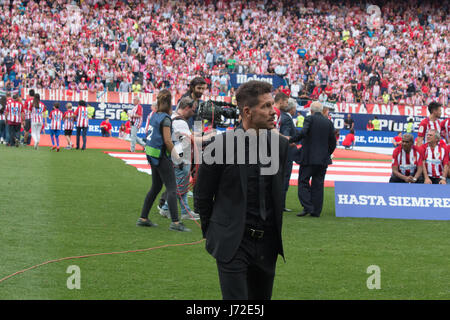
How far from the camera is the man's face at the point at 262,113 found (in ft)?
12.4

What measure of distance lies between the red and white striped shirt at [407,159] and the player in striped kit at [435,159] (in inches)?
5.4

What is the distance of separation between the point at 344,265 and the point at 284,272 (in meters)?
0.76

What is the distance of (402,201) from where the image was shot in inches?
396

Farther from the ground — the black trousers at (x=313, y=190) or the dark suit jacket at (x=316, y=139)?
the dark suit jacket at (x=316, y=139)

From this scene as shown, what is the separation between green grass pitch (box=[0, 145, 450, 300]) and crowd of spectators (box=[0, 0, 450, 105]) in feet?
72.4

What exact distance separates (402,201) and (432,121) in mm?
2147

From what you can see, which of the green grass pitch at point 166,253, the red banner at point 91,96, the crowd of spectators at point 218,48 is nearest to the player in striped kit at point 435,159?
the green grass pitch at point 166,253

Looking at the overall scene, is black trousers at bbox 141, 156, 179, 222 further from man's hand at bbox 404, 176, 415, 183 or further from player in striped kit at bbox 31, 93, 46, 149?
player in striped kit at bbox 31, 93, 46, 149

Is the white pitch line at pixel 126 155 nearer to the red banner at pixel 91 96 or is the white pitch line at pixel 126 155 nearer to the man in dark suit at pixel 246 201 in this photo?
the red banner at pixel 91 96

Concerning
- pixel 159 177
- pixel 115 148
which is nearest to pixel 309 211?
pixel 159 177

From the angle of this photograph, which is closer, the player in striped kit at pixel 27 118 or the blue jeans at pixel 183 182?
the blue jeans at pixel 183 182

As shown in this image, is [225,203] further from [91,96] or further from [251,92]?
[91,96]

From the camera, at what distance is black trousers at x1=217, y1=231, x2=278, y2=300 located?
362 cm

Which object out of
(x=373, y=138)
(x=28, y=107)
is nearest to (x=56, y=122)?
(x=28, y=107)
